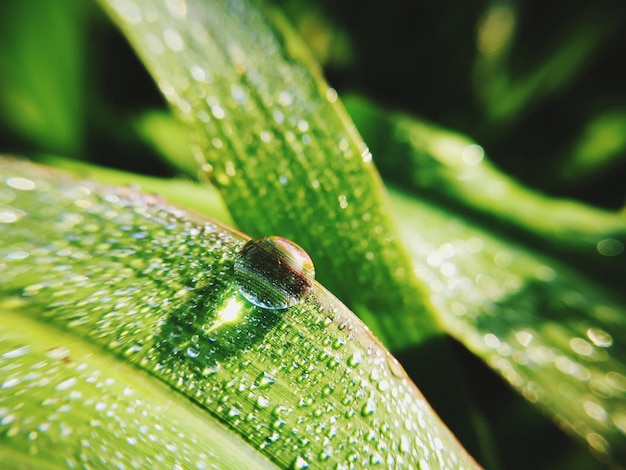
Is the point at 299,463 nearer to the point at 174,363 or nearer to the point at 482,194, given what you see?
the point at 174,363

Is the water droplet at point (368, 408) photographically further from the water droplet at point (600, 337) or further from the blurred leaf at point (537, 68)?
the blurred leaf at point (537, 68)

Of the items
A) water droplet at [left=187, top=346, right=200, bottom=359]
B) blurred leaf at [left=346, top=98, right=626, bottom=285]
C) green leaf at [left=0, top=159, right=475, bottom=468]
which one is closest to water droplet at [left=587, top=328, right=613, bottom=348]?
blurred leaf at [left=346, top=98, right=626, bottom=285]

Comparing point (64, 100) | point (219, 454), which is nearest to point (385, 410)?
point (219, 454)

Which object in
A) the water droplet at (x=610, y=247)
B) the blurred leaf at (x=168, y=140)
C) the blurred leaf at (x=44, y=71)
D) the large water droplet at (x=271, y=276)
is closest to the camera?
the large water droplet at (x=271, y=276)

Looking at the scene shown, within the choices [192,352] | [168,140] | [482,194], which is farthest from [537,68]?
[192,352]

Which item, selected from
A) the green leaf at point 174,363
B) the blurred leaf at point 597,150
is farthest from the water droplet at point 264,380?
the blurred leaf at point 597,150

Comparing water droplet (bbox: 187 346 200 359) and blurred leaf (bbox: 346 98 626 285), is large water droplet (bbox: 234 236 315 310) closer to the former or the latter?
water droplet (bbox: 187 346 200 359)

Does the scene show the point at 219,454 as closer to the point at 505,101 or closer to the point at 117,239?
the point at 117,239
